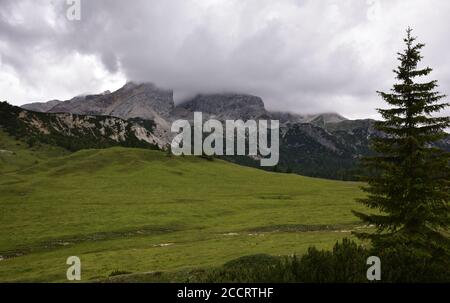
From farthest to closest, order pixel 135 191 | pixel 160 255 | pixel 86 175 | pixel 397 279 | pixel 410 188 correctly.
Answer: pixel 86 175
pixel 135 191
pixel 160 255
pixel 410 188
pixel 397 279

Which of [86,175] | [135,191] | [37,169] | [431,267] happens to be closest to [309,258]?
[431,267]

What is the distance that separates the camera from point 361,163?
26625 mm

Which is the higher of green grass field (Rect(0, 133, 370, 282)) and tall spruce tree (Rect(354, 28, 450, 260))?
tall spruce tree (Rect(354, 28, 450, 260))

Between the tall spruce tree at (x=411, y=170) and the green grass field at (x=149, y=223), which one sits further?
the green grass field at (x=149, y=223)

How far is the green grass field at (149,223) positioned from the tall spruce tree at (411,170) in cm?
1019

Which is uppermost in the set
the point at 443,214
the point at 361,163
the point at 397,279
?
the point at 361,163

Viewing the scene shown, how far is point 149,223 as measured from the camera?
63688mm

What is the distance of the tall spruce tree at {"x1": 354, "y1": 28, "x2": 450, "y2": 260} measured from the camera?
23.8 metres

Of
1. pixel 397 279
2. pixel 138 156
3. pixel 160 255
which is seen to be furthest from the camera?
pixel 138 156

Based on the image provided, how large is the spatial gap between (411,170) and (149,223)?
45.5 metres

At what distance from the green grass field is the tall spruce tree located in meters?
10.2

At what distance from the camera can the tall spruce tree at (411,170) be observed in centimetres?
2381
